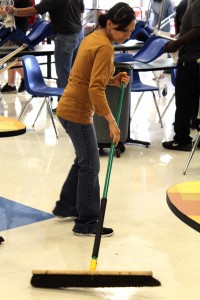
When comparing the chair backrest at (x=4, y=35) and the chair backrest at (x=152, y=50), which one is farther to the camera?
the chair backrest at (x=4, y=35)

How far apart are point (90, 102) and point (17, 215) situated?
1039 millimetres

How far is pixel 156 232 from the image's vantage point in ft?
13.0

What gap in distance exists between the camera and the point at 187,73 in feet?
20.0

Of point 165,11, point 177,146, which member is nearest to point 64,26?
point 177,146

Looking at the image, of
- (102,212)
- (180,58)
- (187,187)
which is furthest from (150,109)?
(187,187)

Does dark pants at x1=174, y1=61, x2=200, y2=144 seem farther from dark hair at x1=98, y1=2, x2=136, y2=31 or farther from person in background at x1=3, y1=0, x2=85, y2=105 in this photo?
dark hair at x1=98, y1=2, x2=136, y2=31

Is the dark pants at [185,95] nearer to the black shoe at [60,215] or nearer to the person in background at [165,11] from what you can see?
the black shoe at [60,215]

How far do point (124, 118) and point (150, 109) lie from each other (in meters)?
2.75

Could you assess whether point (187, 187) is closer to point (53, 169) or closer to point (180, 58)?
point (53, 169)

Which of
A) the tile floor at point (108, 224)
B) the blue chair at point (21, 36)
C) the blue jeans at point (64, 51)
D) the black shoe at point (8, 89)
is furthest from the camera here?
the black shoe at point (8, 89)

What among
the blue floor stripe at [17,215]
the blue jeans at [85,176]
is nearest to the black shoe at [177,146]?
the blue floor stripe at [17,215]

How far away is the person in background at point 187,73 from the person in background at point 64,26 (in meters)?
1.42

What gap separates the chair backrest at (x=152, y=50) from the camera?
6.93m


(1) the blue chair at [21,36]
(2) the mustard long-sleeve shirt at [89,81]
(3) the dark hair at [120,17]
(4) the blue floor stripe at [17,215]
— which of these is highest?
(3) the dark hair at [120,17]
